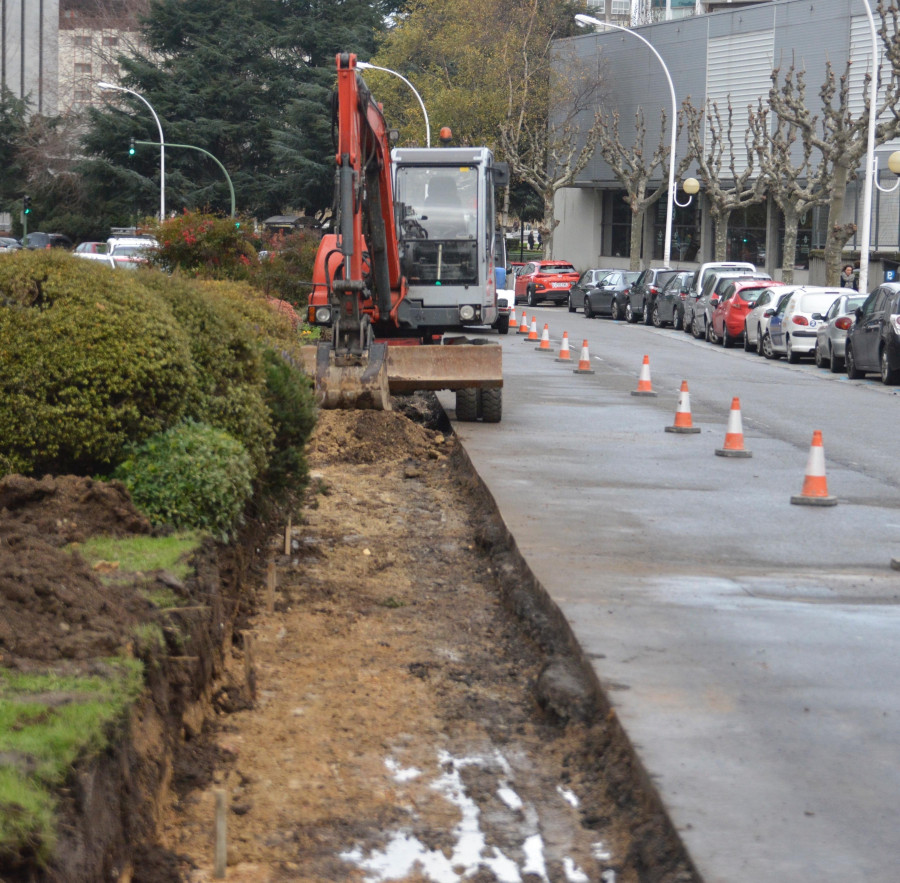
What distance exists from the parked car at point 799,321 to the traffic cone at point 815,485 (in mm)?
18253

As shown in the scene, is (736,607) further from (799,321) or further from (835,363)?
(799,321)

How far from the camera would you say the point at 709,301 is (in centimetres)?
3684

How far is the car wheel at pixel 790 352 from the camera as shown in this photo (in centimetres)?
2945

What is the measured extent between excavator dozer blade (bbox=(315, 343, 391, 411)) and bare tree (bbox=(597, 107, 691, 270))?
148ft

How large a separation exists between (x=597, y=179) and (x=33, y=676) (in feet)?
208

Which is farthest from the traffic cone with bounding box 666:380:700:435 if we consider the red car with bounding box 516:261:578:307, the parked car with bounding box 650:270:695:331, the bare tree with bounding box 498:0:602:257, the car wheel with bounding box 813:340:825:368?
the bare tree with bounding box 498:0:602:257

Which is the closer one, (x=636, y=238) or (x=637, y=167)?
(x=637, y=167)

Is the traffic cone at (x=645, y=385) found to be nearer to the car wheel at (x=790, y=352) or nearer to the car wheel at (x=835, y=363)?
the car wheel at (x=835, y=363)

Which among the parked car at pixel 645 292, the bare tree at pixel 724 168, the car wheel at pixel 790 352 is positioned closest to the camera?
the car wheel at pixel 790 352

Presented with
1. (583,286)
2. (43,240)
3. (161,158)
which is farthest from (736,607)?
(43,240)

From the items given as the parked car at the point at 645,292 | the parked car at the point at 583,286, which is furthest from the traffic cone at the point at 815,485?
the parked car at the point at 583,286

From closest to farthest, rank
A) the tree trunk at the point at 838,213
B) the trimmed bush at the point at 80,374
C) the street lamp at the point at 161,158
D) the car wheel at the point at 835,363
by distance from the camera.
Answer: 1. the trimmed bush at the point at 80,374
2. the car wheel at the point at 835,363
3. the tree trunk at the point at 838,213
4. the street lamp at the point at 161,158

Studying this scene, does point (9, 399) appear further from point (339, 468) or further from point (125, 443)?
point (339, 468)

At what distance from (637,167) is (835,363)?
107 ft
